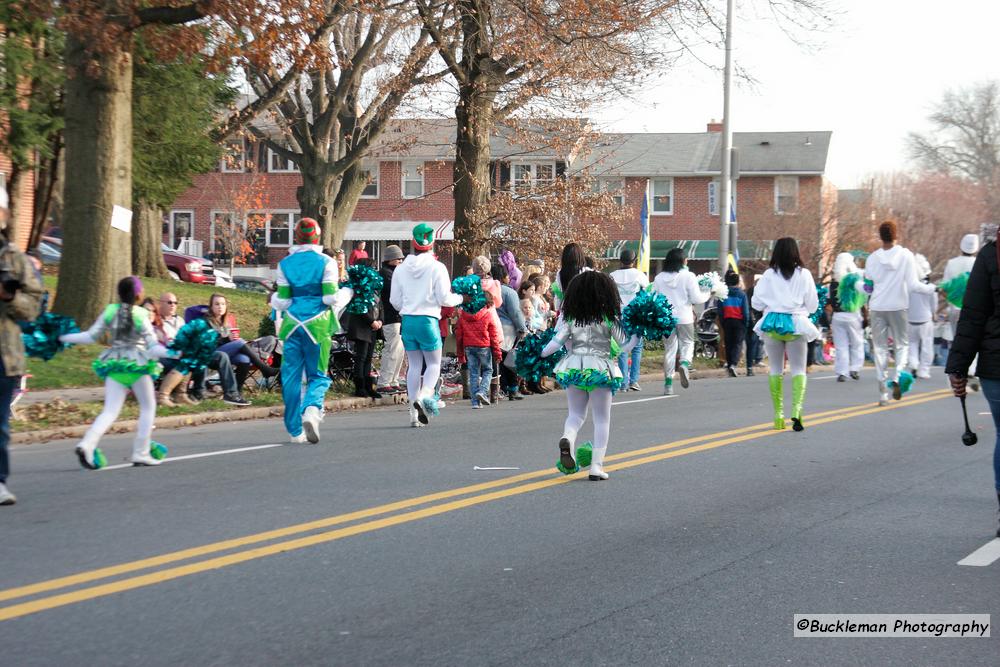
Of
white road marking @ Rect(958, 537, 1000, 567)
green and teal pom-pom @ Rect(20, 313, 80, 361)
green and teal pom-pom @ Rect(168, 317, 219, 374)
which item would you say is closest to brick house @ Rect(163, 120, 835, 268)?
green and teal pom-pom @ Rect(168, 317, 219, 374)

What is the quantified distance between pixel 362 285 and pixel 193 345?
4309 mm

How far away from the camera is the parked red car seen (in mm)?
40062

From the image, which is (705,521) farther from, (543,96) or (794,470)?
(543,96)

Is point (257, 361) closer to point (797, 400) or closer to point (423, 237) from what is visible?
point (423, 237)

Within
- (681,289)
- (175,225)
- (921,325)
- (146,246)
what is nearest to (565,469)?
(681,289)

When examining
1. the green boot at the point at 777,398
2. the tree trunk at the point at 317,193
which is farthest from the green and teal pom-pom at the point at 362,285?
the tree trunk at the point at 317,193

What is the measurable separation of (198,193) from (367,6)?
38.9 metres

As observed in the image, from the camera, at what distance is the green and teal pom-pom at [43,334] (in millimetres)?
9664

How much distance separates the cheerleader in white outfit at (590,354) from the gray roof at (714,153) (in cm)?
4219

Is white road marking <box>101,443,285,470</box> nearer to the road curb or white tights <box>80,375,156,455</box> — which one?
white tights <box>80,375,156,455</box>

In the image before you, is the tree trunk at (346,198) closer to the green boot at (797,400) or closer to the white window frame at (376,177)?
the white window frame at (376,177)

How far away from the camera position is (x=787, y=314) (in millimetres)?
13227

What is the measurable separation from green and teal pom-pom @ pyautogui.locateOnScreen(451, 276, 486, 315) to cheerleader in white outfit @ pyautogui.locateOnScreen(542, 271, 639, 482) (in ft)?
19.7

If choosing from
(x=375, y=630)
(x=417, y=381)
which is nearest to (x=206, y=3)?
(x=417, y=381)
